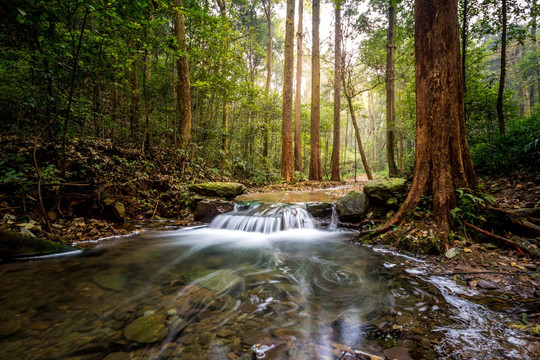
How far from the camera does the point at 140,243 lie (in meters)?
4.64

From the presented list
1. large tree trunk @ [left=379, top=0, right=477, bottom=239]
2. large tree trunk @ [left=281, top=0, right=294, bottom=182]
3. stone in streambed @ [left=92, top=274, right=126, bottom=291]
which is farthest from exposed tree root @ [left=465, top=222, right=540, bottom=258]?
large tree trunk @ [left=281, top=0, right=294, bottom=182]

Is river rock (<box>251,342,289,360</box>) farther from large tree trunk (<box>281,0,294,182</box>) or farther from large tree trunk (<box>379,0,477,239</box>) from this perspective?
large tree trunk (<box>281,0,294,182</box>)

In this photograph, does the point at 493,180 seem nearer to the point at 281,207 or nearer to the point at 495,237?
the point at 495,237

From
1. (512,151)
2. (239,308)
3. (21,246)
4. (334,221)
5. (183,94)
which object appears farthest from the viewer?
(183,94)

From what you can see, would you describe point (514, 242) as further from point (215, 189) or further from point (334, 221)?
point (215, 189)

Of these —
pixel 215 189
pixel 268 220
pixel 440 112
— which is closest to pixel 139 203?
pixel 215 189

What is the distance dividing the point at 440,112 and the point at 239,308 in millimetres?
4497

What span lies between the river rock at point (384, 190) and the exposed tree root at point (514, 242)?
1.49 metres

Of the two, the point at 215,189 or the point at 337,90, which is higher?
the point at 337,90

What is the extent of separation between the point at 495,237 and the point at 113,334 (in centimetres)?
488

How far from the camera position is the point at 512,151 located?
17.5 ft

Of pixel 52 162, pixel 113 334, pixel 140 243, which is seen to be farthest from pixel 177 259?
pixel 52 162

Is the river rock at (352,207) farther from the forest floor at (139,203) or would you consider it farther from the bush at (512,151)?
the bush at (512,151)

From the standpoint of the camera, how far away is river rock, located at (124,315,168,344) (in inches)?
73.6
